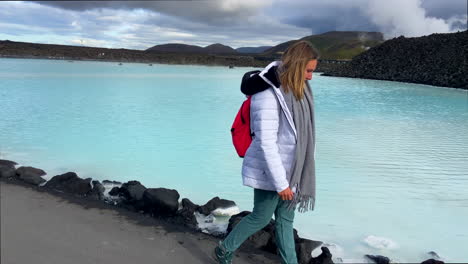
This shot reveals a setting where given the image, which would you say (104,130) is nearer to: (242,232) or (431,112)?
(242,232)

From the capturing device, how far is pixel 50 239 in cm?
279

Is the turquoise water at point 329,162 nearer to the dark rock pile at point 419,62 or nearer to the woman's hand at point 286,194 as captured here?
the woman's hand at point 286,194

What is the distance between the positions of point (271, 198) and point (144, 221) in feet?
5.06

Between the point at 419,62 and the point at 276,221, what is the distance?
52.8 meters

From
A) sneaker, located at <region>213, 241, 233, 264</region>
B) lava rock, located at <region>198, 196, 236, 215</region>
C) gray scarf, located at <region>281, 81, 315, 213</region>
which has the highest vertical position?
gray scarf, located at <region>281, 81, 315, 213</region>

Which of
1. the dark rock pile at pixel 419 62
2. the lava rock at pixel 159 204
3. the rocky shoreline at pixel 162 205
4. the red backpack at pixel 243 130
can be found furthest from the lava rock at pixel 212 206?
the dark rock pile at pixel 419 62

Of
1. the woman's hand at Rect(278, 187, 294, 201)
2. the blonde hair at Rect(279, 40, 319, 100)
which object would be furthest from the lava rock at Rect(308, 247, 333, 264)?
the blonde hair at Rect(279, 40, 319, 100)

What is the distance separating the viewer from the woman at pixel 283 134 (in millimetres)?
2057

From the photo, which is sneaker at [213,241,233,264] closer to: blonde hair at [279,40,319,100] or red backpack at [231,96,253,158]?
red backpack at [231,96,253,158]

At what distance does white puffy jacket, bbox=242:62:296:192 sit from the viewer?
2.04m

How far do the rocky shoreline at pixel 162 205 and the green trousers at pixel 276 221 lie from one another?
84 cm

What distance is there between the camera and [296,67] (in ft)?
6.86

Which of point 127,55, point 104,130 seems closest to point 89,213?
point 104,130

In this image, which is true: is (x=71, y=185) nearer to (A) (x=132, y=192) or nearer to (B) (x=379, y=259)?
(A) (x=132, y=192)
